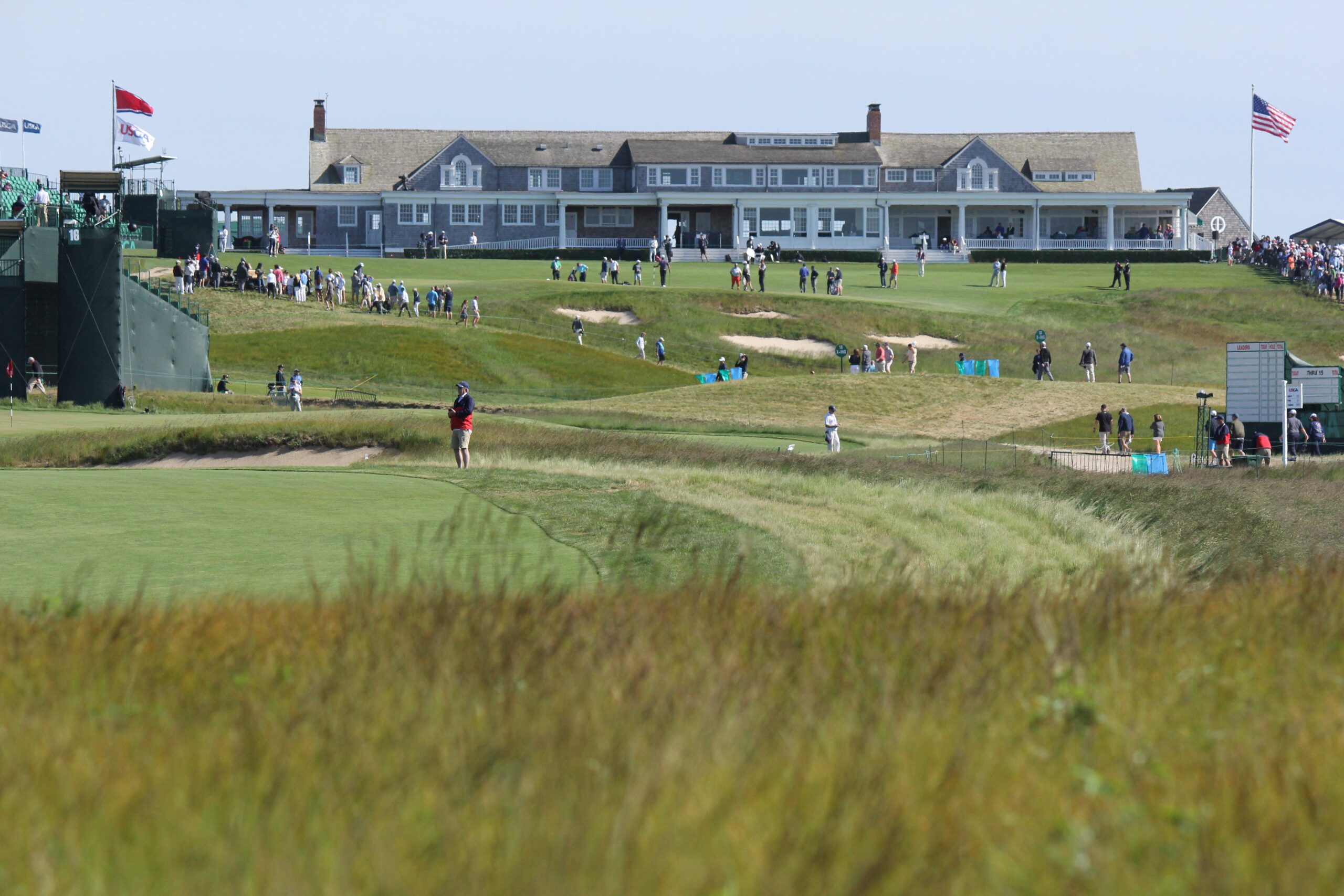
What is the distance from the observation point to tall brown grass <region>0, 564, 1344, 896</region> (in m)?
3.93

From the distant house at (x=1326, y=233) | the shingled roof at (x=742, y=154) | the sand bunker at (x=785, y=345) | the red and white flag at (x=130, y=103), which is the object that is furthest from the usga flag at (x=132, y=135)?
the distant house at (x=1326, y=233)

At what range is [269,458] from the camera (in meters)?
29.1

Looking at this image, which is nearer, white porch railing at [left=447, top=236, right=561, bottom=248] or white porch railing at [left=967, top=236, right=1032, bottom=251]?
white porch railing at [left=447, top=236, right=561, bottom=248]

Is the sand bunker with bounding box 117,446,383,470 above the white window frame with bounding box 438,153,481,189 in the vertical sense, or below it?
below

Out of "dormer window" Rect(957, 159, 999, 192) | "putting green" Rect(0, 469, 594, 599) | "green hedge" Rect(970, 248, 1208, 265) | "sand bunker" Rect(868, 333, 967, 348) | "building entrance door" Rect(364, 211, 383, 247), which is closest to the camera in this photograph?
"putting green" Rect(0, 469, 594, 599)

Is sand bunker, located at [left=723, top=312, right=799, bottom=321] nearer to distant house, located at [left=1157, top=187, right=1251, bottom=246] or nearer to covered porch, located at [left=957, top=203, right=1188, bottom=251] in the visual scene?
covered porch, located at [left=957, top=203, right=1188, bottom=251]

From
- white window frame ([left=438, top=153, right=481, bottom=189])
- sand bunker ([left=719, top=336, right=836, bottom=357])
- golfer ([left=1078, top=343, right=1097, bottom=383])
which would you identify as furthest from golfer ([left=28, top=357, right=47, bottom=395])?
white window frame ([left=438, top=153, right=481, bottom=189])

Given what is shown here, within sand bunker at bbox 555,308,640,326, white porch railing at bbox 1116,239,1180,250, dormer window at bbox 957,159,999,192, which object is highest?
dormer window at bbox 957,159,999,192

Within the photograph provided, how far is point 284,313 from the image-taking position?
203 ft

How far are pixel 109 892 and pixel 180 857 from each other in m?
0.25

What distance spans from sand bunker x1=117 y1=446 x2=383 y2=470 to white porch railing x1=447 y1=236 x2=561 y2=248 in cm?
6546

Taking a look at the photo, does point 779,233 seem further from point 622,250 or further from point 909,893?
point 909,893

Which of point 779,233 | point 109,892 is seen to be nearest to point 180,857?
point 109,892

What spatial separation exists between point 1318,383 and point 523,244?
64.6 meters
